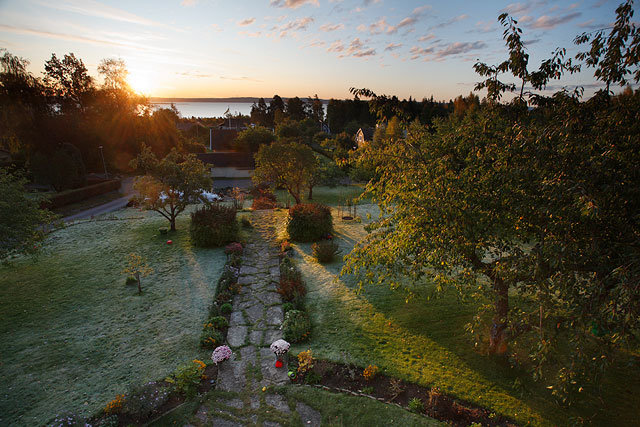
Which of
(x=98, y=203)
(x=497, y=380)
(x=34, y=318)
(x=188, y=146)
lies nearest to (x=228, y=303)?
(x=34, y=318)

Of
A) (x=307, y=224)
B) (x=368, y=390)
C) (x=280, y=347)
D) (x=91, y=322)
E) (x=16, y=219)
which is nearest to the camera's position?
(x=368, y=390)

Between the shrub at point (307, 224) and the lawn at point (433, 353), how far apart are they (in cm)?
558

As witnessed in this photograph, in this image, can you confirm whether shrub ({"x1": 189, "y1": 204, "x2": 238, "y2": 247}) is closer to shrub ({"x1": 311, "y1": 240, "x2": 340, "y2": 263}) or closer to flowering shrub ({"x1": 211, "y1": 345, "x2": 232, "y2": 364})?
shrub ({"x1": 311, "y1": 240, "x2": 340, "y2": 263})

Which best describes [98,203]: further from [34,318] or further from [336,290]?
[336,290]

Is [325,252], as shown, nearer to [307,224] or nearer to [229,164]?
[307,224]

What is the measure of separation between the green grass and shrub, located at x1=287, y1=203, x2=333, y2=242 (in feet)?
14.9

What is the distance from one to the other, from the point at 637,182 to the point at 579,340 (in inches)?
112

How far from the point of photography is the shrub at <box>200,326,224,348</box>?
400 inches

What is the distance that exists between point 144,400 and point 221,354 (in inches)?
85.4

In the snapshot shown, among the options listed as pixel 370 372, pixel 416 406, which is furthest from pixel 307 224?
pixel 416 406

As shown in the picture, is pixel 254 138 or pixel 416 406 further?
pixel 254 138

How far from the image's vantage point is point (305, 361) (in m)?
9.00

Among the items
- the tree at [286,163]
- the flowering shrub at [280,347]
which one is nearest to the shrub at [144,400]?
the flowering shrub at [280,347]

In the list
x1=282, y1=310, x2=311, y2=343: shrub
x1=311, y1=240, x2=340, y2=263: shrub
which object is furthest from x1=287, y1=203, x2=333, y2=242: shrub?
x1=282, y1=310, x2=311, y2=343: shrub
